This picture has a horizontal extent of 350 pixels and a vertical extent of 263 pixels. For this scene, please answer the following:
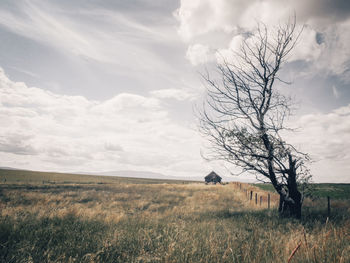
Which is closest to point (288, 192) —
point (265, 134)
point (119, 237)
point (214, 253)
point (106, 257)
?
point (265, 134)

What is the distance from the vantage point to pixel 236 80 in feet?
30.3

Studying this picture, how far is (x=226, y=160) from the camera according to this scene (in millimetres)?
9047

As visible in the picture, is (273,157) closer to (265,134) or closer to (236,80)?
(265,134)

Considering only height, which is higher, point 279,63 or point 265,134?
point 279,63

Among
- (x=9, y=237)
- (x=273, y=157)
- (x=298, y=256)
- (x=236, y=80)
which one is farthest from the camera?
(x=236, y=80)

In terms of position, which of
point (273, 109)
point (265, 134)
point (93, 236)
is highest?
point (273, 109)

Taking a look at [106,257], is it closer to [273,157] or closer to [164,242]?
[164,242]

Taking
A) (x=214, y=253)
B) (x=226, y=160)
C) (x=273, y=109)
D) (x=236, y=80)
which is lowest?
(x=214, y=253)

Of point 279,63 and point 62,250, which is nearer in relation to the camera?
point 62,250

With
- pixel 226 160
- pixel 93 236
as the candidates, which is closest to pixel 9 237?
pixel 93 236

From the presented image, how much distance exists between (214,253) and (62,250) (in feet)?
9.37

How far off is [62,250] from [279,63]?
411 inches

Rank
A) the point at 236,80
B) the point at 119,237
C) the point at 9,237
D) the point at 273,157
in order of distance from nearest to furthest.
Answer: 1. the point at 9,237
2. the point at 119,237
3. the point at 273,157
4. the point at 236,80

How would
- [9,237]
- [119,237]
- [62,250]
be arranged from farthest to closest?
[119,237]
[9,237]
[62,250]
